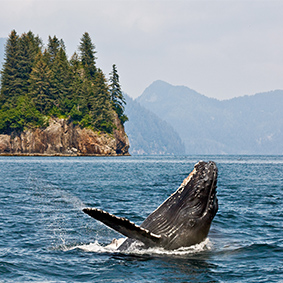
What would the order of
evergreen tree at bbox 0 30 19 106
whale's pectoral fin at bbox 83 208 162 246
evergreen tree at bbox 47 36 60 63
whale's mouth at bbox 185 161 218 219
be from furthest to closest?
evergreen tree at bbox 47 36 60 63 < evergreen tree at bbox 0 30 19 106 < whale's mouth at bbox 185 161 218 219 < whale's pectoral fin at bbox 83 208 162 246

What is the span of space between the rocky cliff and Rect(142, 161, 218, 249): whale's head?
104059 mm

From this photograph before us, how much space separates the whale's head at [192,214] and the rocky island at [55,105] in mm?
104070

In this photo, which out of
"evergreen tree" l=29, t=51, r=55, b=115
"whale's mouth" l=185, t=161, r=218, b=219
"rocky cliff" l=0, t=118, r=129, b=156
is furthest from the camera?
"evergreen tree" l=29, t=51, r=55, b=115

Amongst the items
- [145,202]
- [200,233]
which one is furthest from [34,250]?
[145,202]

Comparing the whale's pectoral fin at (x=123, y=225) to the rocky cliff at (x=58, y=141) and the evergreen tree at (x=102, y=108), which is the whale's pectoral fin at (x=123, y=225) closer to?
the rocky cliff at (x=58, y=141)

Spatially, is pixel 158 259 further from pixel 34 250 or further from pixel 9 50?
pixel 9 50

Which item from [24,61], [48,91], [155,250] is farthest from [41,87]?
[155,250]

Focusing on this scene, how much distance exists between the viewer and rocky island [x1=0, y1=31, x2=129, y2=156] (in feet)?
371

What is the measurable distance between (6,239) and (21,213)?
188 inches

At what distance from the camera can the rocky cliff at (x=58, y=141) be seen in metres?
112

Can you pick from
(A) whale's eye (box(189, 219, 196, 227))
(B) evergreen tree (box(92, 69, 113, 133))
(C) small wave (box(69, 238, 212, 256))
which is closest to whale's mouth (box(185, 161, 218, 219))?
(A) whale's eye (box(189, 219, 196, 227))

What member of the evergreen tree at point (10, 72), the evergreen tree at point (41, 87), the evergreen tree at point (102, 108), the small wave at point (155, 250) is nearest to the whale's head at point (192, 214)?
the small wave at point (155, 250)

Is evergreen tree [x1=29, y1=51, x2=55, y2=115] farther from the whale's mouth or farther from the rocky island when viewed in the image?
the whale's mouth

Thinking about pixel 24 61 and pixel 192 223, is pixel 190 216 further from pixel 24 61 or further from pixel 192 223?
pixel 24 61
